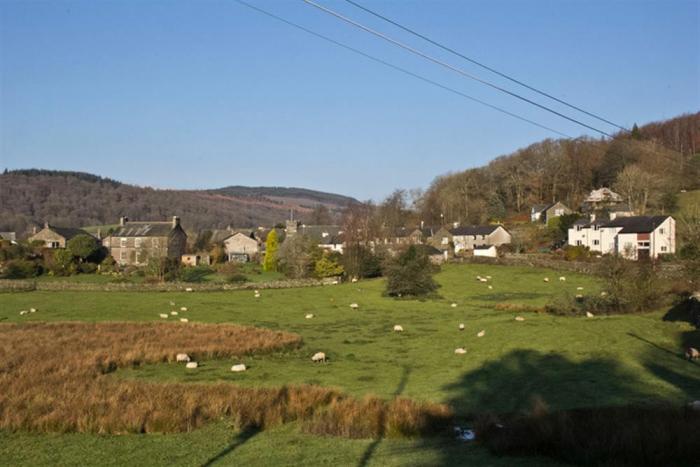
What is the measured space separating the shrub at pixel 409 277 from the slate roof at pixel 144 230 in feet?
167

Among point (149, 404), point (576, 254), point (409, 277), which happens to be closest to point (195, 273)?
point (409, 277)

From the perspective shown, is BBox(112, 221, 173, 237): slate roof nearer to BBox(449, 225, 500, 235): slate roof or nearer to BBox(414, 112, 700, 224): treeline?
BBox(449, 225, 500, 235): slate roof

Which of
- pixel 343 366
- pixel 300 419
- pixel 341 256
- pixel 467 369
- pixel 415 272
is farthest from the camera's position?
pixel 341 256

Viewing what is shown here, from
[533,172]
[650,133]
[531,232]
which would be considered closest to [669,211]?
[531,232]

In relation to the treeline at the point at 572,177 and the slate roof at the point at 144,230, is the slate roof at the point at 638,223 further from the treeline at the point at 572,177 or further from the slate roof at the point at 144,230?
the slate roof at the point at 144,230

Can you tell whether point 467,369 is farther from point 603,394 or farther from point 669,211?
point 669,211

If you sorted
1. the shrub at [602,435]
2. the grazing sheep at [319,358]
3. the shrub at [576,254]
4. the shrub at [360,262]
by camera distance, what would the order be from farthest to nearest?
1. the shrub at [360,262]
2. the shrub at [576,254]
3. the grazing sheep at [319,358]
4. the shrub at [602,435]

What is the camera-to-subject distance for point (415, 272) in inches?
2140

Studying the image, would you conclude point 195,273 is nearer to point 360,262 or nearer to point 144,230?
point 360,262

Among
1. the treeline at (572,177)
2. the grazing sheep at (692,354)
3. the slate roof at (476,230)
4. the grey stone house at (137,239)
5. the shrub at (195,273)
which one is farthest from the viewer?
the slate roof at (476,230)

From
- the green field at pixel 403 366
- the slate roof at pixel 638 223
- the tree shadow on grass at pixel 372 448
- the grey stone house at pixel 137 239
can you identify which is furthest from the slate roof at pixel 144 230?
the tree shadow on grass at pixel 372 448

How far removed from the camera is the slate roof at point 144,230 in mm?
97250

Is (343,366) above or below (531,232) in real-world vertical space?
below

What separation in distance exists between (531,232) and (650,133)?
71579 millimetres
